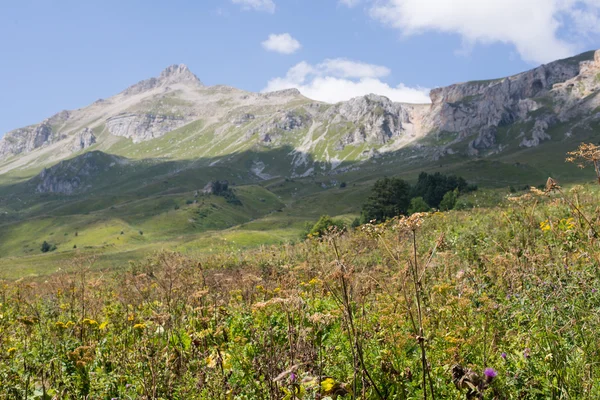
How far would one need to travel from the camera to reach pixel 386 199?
237 ft

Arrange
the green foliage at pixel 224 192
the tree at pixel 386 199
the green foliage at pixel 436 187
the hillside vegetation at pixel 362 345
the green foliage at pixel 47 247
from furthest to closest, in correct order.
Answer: the green foliage at pixel 224 192
the green foliage at pixel 47 247
the green foliage at pixel 436 187
the tree at pixel 386 199
the hillside vegetation at pixel 362 345

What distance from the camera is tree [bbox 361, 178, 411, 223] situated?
71562 mm

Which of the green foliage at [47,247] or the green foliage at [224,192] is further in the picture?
the green foliage at [224,192]

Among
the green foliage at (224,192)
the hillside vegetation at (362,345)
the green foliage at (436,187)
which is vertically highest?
the green foliage at (224,192)

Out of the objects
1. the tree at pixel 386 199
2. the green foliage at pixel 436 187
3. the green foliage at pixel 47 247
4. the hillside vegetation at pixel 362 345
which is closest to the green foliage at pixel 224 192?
the green foliage at pixel 47 247

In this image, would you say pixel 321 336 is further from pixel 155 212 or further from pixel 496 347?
pixel 155 212

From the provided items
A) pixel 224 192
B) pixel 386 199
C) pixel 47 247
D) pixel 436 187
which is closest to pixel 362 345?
pixel 386 199

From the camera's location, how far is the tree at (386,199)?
235 feet

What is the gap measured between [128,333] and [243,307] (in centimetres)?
227

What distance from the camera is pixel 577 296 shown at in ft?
17.7

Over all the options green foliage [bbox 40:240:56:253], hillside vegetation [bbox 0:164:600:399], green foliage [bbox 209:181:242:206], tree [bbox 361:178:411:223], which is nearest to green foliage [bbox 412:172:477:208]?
tree [bbox 361:178:411:223]

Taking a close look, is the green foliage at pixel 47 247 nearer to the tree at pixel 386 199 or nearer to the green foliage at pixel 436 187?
the tree at pixel 386 199

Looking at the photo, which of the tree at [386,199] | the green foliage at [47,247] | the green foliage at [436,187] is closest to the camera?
the tree at [386,199]

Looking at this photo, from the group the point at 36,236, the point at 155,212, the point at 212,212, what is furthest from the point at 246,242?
the point at 36,236
